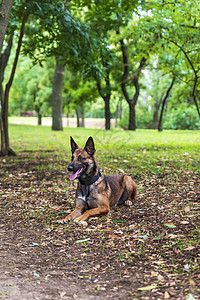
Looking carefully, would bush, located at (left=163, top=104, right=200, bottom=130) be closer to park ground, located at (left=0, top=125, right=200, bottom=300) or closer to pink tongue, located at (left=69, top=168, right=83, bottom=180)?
park ground, located at (left=0, top=125, right=200, bottom=300)

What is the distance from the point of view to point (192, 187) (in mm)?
7285

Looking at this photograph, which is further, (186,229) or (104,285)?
(186,229)

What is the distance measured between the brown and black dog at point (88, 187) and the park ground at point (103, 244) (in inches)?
6.5

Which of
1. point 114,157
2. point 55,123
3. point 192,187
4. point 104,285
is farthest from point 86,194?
point 55,123

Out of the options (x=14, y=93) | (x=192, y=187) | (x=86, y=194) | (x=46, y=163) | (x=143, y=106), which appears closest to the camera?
(x=86, y=194)

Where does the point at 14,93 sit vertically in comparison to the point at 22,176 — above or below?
above

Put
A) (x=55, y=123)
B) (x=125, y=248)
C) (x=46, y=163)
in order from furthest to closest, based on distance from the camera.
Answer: (x=55, y=123)
(x=46, y=163)
(x=125, y=248)

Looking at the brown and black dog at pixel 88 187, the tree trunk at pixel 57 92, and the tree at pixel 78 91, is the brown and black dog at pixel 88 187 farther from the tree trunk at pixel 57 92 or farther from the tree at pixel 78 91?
the tree at pixel 78 91

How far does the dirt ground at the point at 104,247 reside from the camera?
3.55m

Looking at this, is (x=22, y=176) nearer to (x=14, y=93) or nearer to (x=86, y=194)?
(x=86, y=194)

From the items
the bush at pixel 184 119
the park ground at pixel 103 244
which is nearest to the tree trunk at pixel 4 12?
the park ground at pixel 103 244

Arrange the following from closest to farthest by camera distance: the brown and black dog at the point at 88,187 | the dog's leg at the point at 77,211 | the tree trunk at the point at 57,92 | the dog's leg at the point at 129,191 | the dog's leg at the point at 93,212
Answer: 1. the brown and black dog at the point at 88,187
2. the dog's leg at the point at 93,212
3. the dog's leg at the point at 77,211
4. the dog's leg at the point at 129,191
5. the tree trunk at the point at 57,92

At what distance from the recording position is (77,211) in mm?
5770

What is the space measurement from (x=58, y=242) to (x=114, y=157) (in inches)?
286
